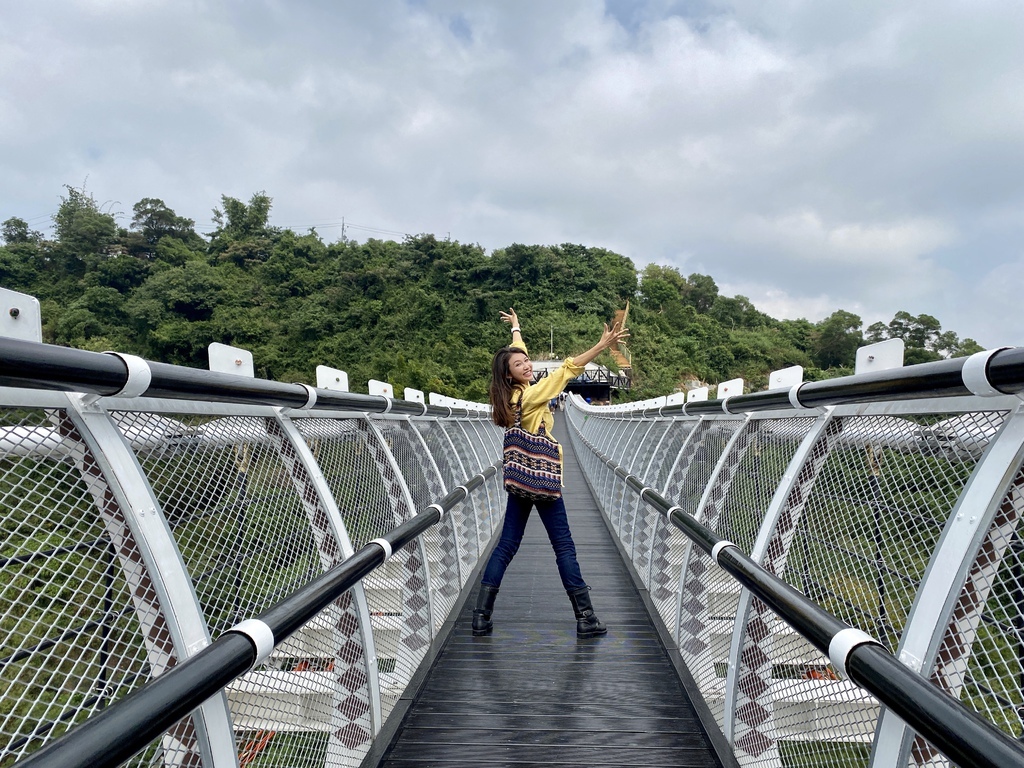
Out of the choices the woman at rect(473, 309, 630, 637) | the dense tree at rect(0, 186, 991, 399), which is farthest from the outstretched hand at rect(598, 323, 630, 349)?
the dense tree at rect(0, 186, 991, 399)

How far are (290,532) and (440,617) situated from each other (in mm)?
2130

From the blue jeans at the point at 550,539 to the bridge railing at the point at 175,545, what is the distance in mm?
997

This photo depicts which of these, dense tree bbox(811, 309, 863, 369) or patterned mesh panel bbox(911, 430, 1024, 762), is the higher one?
dense tree bbox(811, 309, 863, 369)

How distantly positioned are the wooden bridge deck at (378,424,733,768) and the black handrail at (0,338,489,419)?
1.50 m

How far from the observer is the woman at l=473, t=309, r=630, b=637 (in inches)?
130

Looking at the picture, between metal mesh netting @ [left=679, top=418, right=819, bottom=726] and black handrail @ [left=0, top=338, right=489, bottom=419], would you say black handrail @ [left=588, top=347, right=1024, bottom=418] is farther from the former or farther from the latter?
black handrail @ [left=0, top=338, right=489, bottom=419]

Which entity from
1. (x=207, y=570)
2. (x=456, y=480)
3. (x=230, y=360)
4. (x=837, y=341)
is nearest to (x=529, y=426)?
(x=456, y=480)

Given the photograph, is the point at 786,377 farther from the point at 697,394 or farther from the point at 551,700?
the point at 551,700

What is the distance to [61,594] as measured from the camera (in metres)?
1.07

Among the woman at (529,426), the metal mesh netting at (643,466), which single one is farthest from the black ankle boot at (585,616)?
the metal mesh netting at (643,466)

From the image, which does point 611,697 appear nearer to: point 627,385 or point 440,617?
point 440,617

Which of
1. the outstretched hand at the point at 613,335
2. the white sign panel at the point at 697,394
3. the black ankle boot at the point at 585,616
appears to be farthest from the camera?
the white sign panel at the point at 697,394

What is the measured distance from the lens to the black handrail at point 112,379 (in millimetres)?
863

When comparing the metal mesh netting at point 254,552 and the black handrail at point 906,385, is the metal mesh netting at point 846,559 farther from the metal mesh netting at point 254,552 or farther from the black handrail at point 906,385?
the metal mesh netting at point 254,552
